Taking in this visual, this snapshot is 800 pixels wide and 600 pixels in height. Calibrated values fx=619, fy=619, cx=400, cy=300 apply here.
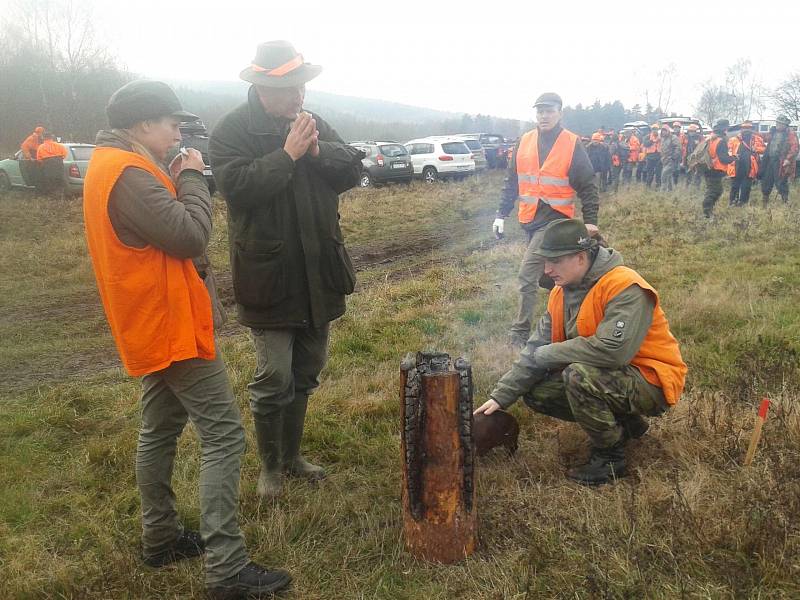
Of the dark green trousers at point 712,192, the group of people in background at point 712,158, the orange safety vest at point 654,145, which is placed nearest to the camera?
the dark green trousers at point 712,192

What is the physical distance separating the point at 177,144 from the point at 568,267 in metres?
1.87

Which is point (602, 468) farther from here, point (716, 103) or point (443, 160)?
point (716, 103)

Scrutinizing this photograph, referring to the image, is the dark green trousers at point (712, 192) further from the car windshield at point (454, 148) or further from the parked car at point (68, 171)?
the parked car at point (68, 171)

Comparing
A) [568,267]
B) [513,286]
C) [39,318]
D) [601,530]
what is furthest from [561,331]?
[39,318]

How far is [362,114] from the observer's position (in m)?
78.4

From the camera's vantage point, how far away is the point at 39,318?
703cm

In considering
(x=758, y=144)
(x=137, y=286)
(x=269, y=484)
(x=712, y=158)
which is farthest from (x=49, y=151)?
(x=758, y=144)

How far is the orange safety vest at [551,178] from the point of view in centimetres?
490

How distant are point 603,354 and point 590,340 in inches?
3.5

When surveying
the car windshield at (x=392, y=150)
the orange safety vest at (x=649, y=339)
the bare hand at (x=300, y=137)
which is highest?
the bare hand at (x=300, y=137)

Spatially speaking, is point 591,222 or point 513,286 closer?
point 591,222

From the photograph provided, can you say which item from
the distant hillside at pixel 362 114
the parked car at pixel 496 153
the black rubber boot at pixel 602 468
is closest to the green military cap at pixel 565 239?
the black rubber boot at pixel 602 468

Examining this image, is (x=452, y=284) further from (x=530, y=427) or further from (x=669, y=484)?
(x=669, y=484)

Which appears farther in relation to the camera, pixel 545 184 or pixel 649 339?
pixel 545 184
